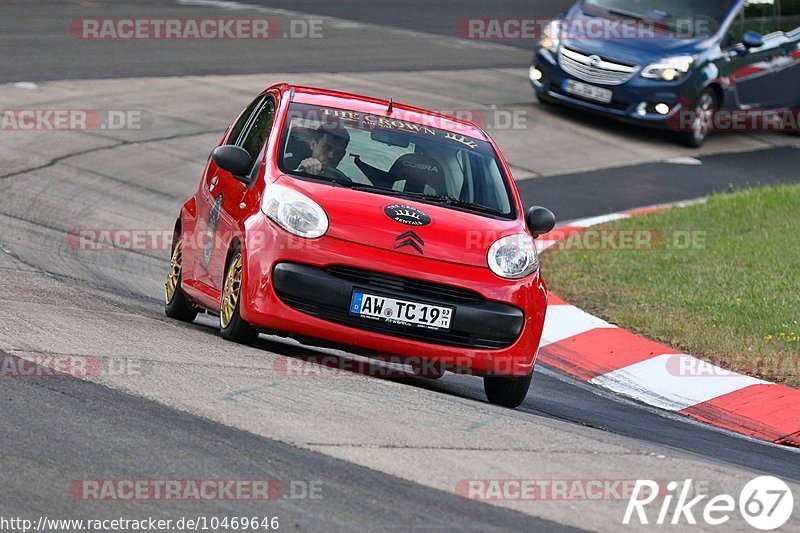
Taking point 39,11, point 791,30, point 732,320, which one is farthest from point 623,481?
point 39,11

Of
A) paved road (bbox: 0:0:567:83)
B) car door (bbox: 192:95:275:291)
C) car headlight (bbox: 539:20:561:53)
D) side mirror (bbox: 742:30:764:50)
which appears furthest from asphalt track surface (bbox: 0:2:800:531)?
side mirror (bbox: 742:30:764:50)

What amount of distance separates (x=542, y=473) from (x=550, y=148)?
13.0 meters

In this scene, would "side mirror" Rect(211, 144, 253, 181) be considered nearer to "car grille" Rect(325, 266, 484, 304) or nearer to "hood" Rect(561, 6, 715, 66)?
"car grille" Rect(325, 266, 484, 304)

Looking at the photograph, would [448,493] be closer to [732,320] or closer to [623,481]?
[623,481]

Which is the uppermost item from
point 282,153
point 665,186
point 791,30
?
point 282,153

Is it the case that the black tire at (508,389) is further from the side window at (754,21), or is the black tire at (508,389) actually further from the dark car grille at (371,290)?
the side window at (754,21)

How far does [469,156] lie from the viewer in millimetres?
8828

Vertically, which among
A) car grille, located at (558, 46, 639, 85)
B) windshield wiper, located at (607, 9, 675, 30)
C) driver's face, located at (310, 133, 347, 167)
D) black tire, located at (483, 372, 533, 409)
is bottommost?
car grille, located at (558, 46, 639, 85)

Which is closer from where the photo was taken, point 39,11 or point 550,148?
point 550,148

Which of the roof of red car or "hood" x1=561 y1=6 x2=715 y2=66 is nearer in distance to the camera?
the roof of red car

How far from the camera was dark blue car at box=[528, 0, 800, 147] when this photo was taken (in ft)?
62.8

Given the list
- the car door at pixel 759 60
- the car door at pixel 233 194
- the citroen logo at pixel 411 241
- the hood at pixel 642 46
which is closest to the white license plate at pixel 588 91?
the hood at pixel 642 46

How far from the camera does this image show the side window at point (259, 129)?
8719 millimetres

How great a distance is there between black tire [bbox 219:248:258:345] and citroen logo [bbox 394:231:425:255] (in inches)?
34.7
